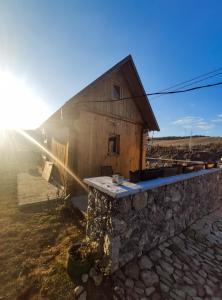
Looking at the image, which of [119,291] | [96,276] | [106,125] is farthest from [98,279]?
[106,125]

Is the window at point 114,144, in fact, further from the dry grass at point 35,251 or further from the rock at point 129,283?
the rock at point 129,283

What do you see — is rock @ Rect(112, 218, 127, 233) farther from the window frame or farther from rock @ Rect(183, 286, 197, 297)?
the window frame

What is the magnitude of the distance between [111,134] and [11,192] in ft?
16.3

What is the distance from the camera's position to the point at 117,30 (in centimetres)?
536

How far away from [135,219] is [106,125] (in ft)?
14.7

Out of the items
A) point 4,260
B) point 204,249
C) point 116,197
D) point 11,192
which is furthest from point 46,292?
point 11,192

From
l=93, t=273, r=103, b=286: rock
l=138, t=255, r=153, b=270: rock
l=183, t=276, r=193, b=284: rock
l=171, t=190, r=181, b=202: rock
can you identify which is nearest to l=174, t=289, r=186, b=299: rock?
l=183, t=276, r=193, b=284: rock

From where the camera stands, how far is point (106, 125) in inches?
253

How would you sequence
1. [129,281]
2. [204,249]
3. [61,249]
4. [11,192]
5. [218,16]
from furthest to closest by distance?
[11,192] → [218,16] → [204,249] → [61,249] → [129,281]

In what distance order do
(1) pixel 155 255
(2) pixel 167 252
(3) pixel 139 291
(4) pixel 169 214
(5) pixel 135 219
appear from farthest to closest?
(4) pixel 169 214 < (2) pixel 167 252 < (1) pixel 155 255 < (5) pixel 135 219 < (3) pixel 139 291

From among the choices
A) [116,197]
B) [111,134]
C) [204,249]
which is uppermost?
[111,134]

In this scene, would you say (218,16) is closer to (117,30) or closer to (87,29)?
(117,30)

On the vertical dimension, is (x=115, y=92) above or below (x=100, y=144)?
above

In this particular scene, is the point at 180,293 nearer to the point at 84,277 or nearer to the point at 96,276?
the point at 96,276
